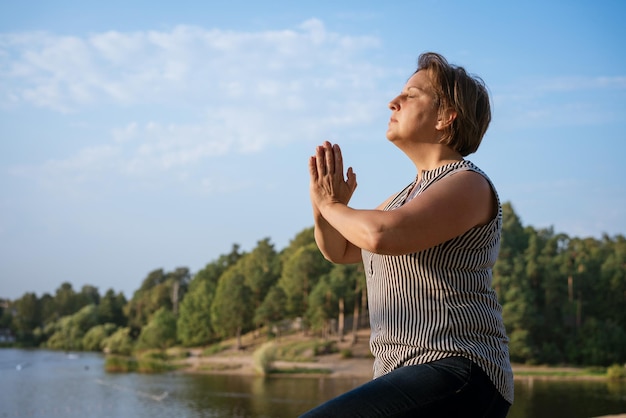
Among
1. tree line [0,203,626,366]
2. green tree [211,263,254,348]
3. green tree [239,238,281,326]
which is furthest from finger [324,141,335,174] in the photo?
green tree [239,238,281,326]

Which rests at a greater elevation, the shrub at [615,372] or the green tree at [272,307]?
the green tree at [272,307]

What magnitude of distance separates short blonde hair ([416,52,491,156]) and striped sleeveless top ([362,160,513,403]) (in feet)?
0.67

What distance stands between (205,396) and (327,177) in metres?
26.5

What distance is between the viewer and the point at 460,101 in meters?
1.40

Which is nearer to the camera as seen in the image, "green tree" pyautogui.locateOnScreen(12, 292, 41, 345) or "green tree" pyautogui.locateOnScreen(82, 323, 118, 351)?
"green tree" pyautogui.locateOnScreen(82, 323, 118, 351)

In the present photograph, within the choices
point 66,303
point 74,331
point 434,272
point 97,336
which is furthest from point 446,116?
point 66,303

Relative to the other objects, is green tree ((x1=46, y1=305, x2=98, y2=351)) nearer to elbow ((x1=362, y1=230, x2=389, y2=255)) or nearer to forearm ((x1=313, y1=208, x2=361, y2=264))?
forearm ((x1=313, y1=208, x2=361, y2=264))

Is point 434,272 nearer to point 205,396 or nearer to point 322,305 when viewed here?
point 205,396

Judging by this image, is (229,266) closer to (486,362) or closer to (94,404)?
(94,404)

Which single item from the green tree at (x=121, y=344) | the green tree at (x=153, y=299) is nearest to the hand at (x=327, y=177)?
the green tree at (x=121, y=344)

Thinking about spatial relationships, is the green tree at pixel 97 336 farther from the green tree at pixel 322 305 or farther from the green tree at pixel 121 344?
the green tree at pixel 322 305

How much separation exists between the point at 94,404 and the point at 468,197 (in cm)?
2748

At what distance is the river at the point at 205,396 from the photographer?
906 inches

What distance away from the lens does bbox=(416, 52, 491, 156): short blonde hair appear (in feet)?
4.63
